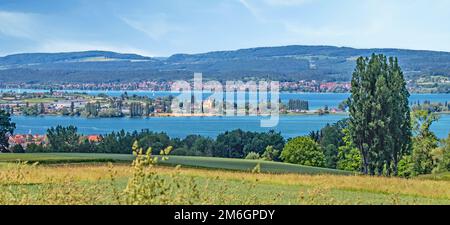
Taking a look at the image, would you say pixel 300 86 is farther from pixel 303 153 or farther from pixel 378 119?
pixel 378 119

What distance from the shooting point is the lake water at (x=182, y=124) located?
102m

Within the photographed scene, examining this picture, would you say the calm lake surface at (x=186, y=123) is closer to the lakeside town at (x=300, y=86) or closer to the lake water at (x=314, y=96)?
the lake water at (x=314, y=96)

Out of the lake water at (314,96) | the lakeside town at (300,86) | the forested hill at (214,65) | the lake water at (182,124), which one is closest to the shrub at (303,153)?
the lake water at (182,124)

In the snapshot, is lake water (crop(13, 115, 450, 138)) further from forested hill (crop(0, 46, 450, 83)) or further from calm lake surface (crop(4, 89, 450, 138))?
forested hill (crop(0, 46, 450, 83))

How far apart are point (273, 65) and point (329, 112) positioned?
2001cm

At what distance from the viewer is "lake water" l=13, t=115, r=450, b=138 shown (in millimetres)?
101588

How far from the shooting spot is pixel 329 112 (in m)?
141

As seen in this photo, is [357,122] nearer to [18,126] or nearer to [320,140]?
[320,140]

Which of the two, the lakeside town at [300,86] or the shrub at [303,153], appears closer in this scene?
the shrub at [303,153]

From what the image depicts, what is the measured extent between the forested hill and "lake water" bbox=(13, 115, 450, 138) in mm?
7605

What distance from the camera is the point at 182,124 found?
123 metres

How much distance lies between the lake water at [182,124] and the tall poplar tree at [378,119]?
48910mm
